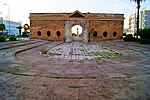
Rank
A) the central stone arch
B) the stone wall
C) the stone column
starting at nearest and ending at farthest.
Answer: the central stone arch → the stone column → the stone wall

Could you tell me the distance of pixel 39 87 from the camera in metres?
5.14

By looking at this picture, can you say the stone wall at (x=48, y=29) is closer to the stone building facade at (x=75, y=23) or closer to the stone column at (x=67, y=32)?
the stone building facade at (x=75, y=23)

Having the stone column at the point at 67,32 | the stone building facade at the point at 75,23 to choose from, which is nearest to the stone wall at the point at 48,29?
the stone building facade at the point at 75,23

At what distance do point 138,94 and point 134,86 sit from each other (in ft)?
2.17

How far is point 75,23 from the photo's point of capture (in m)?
36.0

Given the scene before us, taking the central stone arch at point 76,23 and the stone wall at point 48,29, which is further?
the stone wall at point 48,29

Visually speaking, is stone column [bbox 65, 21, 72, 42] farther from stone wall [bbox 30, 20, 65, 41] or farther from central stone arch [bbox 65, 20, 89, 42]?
stone wall [bbox 30, 20, 65, 41]

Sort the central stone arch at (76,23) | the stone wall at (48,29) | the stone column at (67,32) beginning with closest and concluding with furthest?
the central stone arch at (76,23) < the stone column at (67,32) < the stone wall at (48,29)

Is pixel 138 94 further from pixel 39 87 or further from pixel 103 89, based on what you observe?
pixel 39 87

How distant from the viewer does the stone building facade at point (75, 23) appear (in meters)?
35.9

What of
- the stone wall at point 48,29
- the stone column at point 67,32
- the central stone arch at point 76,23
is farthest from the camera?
the stone wall at point 48,29

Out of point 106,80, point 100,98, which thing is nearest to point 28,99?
point 100,98

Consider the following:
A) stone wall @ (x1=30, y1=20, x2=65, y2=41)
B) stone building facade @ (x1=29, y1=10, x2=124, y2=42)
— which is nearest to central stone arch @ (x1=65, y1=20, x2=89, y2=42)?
stone building facade @ (x1=29, y1=10, x2=124, y2=42)

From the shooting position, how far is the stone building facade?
3591 cm
